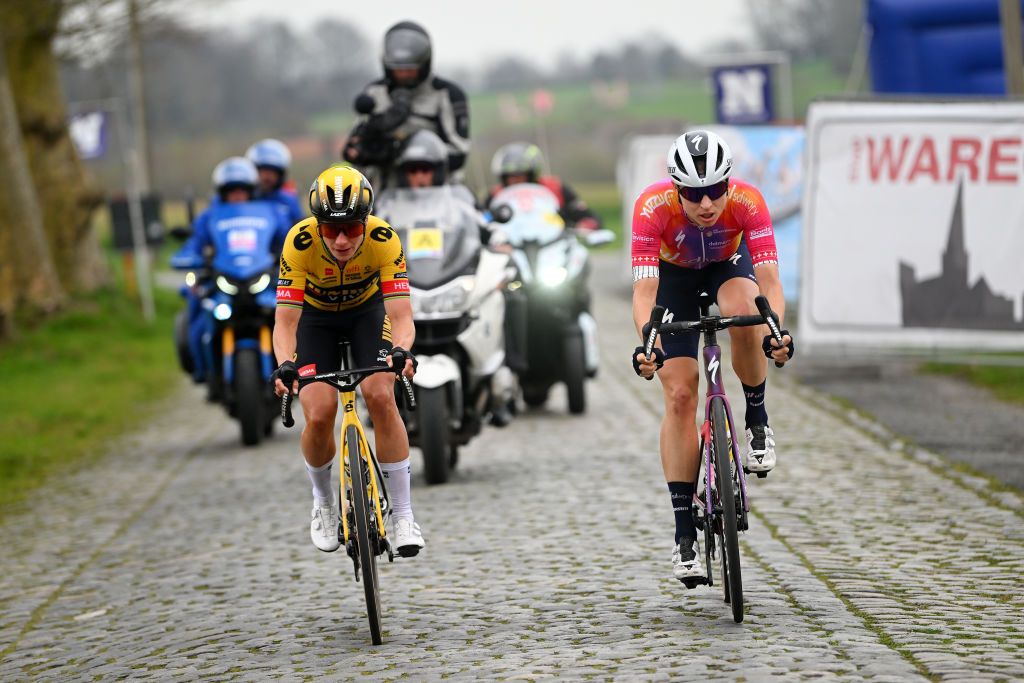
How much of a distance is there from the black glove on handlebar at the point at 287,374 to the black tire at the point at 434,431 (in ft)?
12.4

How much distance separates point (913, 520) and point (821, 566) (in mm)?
1463

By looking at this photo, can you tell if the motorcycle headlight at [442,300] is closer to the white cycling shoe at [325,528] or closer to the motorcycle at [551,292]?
the motorcycle at [551,292]

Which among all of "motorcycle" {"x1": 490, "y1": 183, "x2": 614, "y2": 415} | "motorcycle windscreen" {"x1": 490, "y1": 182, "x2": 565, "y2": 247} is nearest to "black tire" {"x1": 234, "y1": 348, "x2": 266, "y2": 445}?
"motorcycle" {"x1": 490, "y1": 183, "x2": 614, "y2": 415}

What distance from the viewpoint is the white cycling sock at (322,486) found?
834cm

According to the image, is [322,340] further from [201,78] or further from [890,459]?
[201,78]

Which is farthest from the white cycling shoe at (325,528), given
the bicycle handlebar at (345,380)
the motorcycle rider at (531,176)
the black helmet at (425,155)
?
the motorcycle rider at (531,176)

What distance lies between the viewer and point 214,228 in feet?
51.0

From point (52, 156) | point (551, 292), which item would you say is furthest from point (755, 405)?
point (52, 156)

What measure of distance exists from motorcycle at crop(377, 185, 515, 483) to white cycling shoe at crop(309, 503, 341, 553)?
10.7ft

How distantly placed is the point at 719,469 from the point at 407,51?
719cm

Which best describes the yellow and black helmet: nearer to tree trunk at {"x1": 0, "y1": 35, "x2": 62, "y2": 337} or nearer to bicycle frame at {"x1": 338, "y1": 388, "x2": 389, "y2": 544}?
bicycle frame at {"x1": 338, "y1": 388, "x2": 389, "y2": 544}

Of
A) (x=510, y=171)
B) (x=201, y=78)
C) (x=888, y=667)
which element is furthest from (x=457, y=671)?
(x=201, y=78)

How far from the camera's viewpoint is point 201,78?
98500 millimetres

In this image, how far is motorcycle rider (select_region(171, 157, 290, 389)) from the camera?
50.9ft
